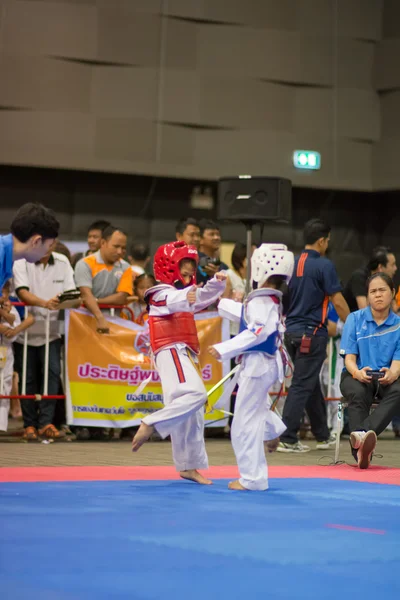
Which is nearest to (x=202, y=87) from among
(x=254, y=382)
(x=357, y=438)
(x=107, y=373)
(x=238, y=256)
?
(x=238, y=256)

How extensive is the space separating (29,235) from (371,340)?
3.38 metres

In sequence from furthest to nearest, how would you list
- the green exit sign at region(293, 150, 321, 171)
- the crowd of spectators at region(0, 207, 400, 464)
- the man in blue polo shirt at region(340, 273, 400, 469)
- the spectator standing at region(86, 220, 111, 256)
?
the green exit sign at region(293, 150, 321, 171), the spectator standing at region(86, 220, 111, 256), the crowd of spectators at region(0, 207, 400, 464), the man in blue polo shirt at region(340, 273, 400, 469)

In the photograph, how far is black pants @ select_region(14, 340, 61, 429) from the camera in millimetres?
8453

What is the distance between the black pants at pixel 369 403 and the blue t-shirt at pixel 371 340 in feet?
0.53

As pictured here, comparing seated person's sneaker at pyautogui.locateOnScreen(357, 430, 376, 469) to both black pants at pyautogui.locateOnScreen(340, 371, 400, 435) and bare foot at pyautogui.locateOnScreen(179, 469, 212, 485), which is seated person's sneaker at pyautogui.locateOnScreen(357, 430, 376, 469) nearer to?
black pants at pyautogui.locateOnScreen(340, 371, 400, 435)

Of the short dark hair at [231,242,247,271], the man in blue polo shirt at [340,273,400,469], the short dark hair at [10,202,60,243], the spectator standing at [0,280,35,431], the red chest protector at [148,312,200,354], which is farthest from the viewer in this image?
the short dark hair at [231,242,247,271]

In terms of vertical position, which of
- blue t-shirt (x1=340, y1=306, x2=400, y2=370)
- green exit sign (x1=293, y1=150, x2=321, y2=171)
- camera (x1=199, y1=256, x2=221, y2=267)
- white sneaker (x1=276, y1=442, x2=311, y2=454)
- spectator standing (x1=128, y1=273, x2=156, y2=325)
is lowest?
white sneaker (x1=276, y1=442, x2=311, y2=454)

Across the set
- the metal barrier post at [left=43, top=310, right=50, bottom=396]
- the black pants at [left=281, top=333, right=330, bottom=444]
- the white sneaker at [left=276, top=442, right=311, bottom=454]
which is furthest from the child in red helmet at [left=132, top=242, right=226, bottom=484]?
the metal barrier post at [left=43, top=310, right=50, bottom=396]

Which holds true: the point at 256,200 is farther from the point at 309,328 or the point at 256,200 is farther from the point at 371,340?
the point at 371,340

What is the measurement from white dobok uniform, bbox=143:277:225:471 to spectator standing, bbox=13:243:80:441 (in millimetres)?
2673

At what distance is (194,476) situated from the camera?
5707mm

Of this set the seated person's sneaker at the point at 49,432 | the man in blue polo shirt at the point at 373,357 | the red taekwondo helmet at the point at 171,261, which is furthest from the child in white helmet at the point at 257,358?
the seated person's sneaker at the point at 49,432

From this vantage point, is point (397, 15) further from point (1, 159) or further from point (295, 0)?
point (1, 159)

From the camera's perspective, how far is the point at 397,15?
15500 mm
